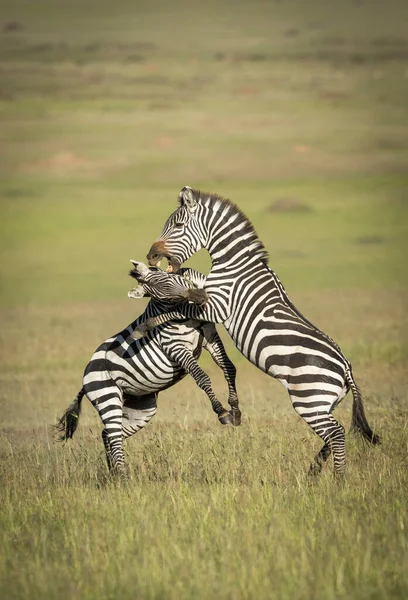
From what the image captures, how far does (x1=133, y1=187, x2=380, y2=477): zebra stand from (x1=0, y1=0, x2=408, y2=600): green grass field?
607 millimetres

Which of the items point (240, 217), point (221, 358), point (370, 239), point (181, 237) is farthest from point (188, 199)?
point (370, 239)

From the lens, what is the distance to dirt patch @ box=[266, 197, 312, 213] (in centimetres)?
4388

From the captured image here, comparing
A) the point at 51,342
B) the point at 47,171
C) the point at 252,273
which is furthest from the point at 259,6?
the point at 252,273

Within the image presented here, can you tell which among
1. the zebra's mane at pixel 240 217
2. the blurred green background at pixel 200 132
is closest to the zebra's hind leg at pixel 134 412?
the zebra's mane at pixel 240 217

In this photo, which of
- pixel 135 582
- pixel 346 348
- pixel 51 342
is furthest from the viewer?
pixel 51 342

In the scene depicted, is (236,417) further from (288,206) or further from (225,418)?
(288,206)

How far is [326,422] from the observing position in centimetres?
913

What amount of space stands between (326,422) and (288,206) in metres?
35.5

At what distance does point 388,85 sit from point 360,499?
47.6 m

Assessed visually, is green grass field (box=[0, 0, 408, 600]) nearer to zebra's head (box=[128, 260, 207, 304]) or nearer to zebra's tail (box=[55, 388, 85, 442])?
zebra's tail (box=[55, 388, 85, 442])

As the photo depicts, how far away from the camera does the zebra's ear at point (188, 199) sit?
10016 millimetres

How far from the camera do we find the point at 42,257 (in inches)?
1617

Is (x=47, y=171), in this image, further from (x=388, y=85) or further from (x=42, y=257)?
(x=388, y=85)

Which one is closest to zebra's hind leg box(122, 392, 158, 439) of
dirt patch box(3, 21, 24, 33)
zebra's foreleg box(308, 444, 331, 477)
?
zebra's foreleg box(308, 444, 331, 477)
